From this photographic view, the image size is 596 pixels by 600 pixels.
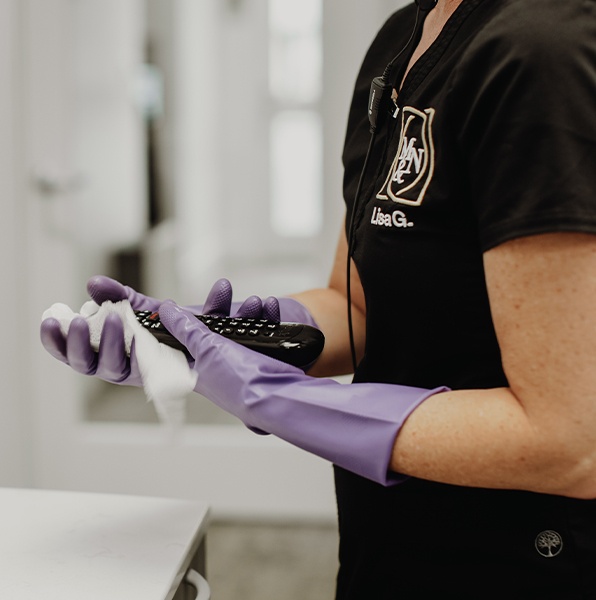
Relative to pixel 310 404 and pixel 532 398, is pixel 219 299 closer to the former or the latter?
pixel 310 404

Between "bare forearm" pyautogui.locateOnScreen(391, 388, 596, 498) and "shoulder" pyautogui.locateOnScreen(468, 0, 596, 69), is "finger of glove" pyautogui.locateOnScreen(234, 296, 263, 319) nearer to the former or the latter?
"bare forearm" pyautogui.locateOnScreen(391, 388, 596, 498)

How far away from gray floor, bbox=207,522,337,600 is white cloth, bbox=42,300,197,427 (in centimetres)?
113

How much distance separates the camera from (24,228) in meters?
2.18

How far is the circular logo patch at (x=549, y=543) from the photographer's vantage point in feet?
2.26

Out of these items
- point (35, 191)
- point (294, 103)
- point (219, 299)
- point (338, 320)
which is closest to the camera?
point (219, 299)

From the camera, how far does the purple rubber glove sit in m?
0.67

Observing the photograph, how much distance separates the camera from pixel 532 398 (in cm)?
60

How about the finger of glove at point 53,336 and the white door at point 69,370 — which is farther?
the white door at point 69,370

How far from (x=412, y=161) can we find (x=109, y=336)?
1.16 feet

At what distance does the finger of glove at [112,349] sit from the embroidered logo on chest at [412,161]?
304mm

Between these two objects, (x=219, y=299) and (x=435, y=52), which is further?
(x=219, y=299)

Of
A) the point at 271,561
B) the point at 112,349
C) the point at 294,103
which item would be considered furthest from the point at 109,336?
the point at 294,103

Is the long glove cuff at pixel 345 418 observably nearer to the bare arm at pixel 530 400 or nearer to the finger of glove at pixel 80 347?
the bare arm at pixel 530 400

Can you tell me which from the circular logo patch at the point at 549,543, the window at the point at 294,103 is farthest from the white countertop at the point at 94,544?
the window at the point at 294,103
